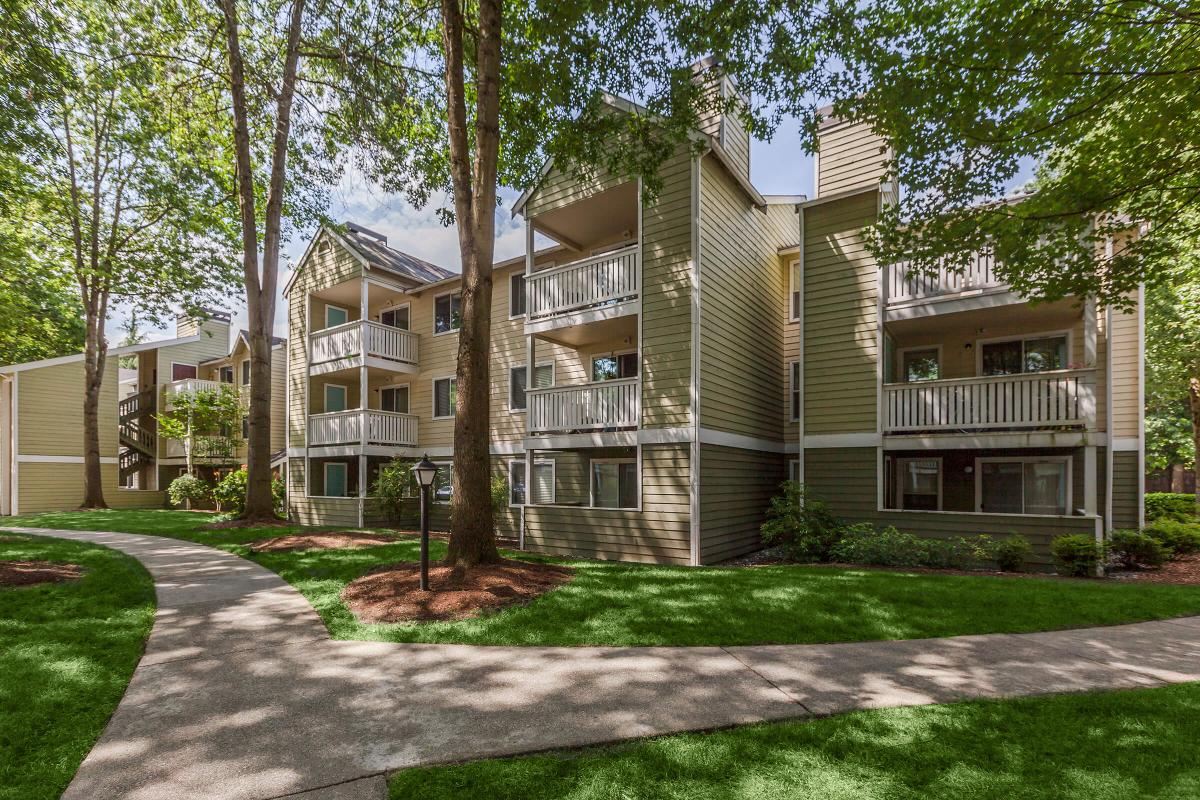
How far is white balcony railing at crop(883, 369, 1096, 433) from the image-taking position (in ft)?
33.5

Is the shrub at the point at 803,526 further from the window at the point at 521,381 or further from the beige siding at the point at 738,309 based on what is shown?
the window at the point at 521,381

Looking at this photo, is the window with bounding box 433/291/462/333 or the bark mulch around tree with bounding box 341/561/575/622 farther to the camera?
the window with bounding box 433/291/462/333

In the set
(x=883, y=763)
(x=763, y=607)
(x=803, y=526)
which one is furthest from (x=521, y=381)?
(x=883, y=763)

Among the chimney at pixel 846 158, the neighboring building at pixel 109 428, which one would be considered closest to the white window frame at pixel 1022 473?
the chimney at pixel 846 158

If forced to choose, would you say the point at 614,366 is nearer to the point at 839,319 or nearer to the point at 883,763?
the point at 839,319

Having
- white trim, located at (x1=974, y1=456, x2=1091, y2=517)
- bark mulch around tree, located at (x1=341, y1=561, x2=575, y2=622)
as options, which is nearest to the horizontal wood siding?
bark mulch around tree, located at (x1=341, y1=561, x2=575, y2=622)

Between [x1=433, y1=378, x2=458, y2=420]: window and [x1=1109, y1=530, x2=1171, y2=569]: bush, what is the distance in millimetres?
17071

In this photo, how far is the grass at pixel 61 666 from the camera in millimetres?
3453

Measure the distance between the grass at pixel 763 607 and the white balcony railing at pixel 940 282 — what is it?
6.09 metres

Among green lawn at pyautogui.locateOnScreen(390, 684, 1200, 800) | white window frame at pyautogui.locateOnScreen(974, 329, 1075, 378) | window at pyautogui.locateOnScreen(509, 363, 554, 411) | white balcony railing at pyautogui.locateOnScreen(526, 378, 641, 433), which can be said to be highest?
white window frame at pyautogui.locateOnScreen(974, 329, 1075, 378)

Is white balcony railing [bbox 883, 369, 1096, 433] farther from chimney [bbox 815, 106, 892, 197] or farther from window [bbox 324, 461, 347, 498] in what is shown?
window [bbox 324, 461, 347, 498]

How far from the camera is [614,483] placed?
14398mm

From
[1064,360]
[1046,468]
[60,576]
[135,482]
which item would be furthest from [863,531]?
[135,482]

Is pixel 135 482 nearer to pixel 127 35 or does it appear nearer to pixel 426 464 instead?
pixel 127 35
